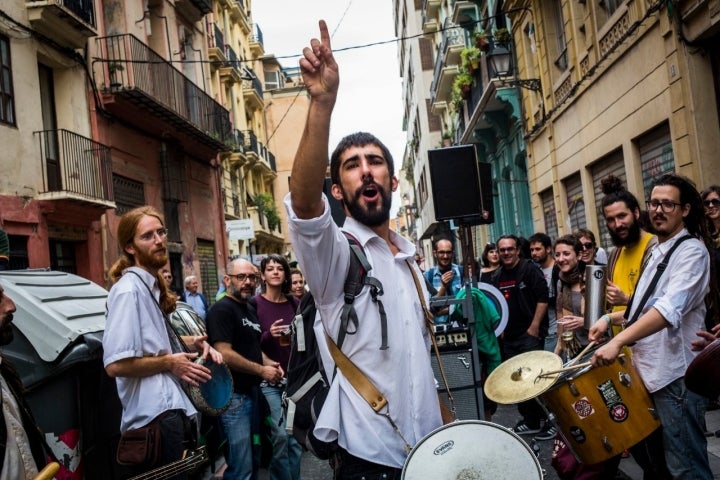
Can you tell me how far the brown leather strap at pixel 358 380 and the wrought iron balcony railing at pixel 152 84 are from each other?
47.8ft

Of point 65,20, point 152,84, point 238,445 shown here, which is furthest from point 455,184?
point 152,84

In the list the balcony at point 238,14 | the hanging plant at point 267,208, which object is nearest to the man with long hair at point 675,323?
the balcony at point 238,14

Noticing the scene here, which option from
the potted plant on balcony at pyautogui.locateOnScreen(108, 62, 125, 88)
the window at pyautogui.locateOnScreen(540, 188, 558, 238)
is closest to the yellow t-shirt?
the window at pyautogui.locateOnScreen(540, 188, 558, 238)

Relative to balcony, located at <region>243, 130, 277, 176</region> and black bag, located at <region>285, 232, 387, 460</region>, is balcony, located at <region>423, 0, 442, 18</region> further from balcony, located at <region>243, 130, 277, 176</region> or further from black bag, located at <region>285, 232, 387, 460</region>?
black bag, located at <region>285, 232, 387, 460</region>

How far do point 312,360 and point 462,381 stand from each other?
380 cm

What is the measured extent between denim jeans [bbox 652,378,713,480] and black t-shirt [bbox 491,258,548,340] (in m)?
4.21

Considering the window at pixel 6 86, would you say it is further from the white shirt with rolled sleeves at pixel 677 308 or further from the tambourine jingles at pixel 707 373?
the tambourine jingles at pixel 707 373

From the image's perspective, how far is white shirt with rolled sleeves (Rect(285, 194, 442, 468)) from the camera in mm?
2469

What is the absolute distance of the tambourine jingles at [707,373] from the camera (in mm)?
2787

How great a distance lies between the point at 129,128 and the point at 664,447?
612 inches

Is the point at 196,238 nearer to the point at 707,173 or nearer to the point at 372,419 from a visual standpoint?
the point at 707,173

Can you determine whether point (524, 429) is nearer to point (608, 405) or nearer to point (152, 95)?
point (608, 405)

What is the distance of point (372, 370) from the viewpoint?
2502mm

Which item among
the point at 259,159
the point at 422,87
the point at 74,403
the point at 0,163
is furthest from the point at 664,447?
the point at 422,87
